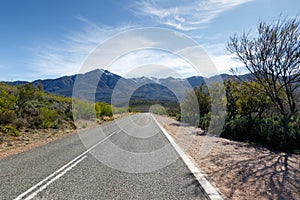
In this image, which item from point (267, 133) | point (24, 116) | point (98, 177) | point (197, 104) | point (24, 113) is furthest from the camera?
point (197, 104)

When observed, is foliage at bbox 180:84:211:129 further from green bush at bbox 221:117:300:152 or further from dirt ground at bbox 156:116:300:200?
dirt ground at bbox 156:116:300:200

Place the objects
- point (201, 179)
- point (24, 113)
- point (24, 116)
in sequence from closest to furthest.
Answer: point (201, 179) → point (24, 116) → point (24, 113)

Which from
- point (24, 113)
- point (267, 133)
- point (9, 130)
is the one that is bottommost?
point (267, 133)

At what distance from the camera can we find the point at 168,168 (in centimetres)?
687

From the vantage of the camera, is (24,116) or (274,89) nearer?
(274,89)

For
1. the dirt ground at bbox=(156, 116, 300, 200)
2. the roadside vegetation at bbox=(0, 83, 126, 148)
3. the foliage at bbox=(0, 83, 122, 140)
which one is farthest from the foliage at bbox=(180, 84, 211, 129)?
the dirt ground at bbox=(156, 116, 300, 200)

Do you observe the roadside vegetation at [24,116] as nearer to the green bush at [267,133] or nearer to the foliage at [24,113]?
the foliage at [24,113]

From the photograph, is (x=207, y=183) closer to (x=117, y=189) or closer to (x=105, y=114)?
(x=117, y=189)

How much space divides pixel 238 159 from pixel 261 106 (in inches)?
492

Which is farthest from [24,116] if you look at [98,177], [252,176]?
[252,176]

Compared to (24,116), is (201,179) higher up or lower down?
lower down

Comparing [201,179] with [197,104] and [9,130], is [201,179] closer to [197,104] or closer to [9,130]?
[9,130]

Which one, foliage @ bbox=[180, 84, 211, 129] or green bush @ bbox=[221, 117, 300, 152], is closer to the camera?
green bush @ bbox=[221, 117, 300, 152]

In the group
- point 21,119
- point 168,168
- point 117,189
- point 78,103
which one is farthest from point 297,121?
point 78,103
